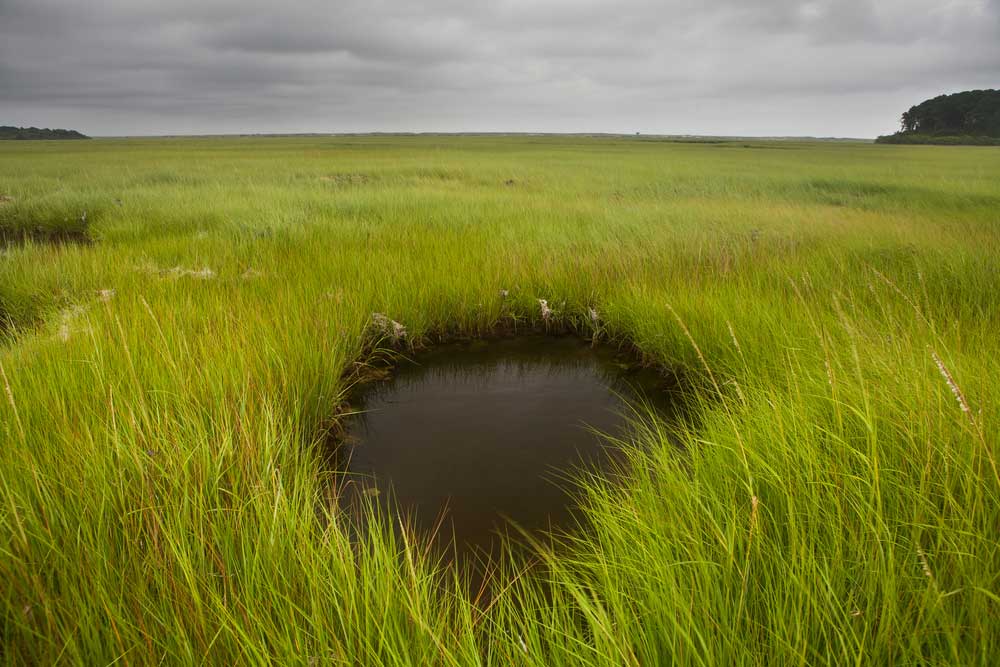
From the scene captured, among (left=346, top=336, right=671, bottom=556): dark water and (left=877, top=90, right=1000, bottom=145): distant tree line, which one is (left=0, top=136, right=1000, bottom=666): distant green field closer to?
(left=346, top=336, right=671, bottom=556): dark water

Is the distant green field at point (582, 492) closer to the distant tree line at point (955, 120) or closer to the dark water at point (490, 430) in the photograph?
the dark water at point (490, 430)

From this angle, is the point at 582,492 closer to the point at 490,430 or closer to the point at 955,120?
the point at 490,430

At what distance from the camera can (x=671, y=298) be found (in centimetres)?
401

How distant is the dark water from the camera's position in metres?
2.43

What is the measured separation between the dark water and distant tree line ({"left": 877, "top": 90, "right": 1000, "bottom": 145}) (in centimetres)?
7459

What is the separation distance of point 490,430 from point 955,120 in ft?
321

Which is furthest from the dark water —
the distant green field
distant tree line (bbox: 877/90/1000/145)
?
distant tree line (bbox: 877/90/1000/145)

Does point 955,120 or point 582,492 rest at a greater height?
point 955,120

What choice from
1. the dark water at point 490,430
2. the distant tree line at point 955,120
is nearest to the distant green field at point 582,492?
the dark water at point 490,430

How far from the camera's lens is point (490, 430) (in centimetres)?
317

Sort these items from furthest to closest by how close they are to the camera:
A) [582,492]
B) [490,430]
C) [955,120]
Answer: [955,120] → [490,430] → [582,492]

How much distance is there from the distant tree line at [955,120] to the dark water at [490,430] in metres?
74.6

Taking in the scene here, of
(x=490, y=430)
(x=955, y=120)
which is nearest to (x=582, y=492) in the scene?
(x=490, y=430)

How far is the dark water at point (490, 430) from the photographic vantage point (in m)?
2.43
